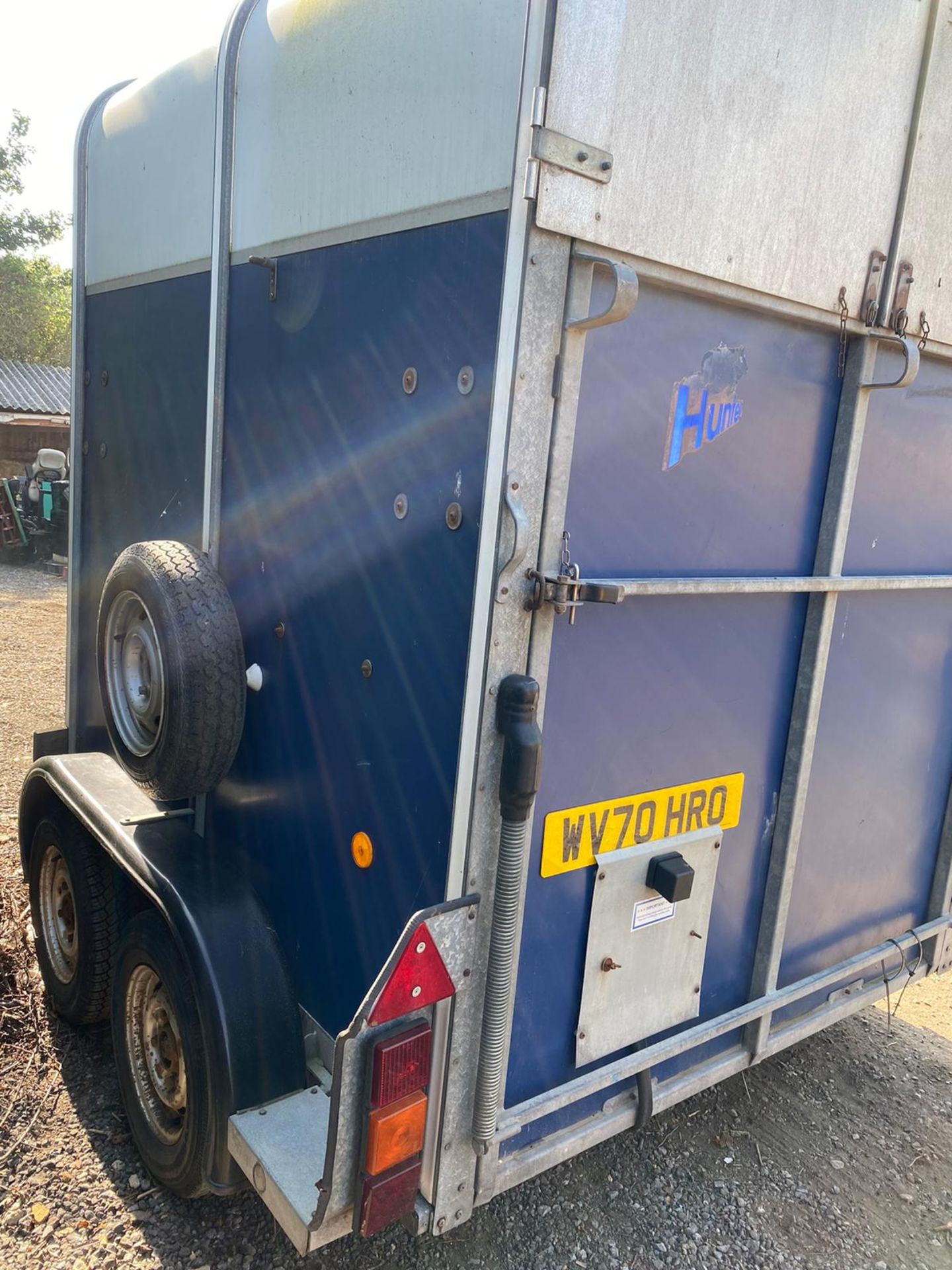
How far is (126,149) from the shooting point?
2.89 metres

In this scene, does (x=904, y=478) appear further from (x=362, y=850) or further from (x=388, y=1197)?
(x=388, y=1197)

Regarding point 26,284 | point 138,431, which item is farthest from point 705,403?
point 26,284

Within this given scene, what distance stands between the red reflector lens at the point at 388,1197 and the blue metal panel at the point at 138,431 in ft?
5.34

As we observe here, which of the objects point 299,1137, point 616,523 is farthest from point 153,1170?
point 616,523

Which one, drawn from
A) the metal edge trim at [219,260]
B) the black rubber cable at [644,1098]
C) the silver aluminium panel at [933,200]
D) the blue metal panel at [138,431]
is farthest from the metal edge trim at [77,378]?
the silver aluminium panel at [933,200]

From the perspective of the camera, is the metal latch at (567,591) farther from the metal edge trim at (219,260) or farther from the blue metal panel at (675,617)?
the metal edge trim at (219,260)

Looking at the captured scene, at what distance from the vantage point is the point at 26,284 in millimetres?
30234

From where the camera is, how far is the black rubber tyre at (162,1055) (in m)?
2.19

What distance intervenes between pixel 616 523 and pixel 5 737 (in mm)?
5358

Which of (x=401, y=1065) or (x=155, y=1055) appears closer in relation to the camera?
(x=401, y=1065)

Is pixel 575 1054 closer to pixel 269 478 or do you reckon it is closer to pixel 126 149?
pixel 269 478

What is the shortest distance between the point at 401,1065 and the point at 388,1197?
263mm

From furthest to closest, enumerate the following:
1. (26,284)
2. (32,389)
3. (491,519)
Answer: (26,284) < (32,389) < (491,519)

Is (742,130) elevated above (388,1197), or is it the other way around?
(742,130)
